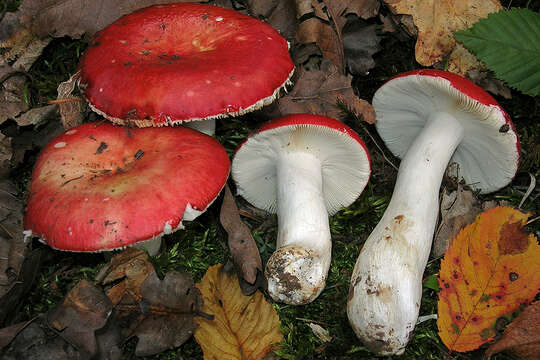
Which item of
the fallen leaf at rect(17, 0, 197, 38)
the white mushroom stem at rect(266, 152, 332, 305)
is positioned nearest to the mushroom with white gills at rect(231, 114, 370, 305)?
the white mushroom stem at rect(266, 152, 332, 305)

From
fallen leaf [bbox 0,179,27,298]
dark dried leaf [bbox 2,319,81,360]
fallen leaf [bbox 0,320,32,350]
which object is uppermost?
fallen leaf [bbox 0,179,27,298]

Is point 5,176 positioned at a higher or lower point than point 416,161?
lower

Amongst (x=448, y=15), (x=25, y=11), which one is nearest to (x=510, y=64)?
(x=448, y=15)

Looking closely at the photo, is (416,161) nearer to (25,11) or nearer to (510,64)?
(510,64)

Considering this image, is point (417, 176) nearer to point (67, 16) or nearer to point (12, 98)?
point (67, 16)

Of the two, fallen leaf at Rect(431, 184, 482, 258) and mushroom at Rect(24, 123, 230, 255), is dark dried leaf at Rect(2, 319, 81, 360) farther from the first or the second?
fallen leaf at Rect(431, 184, 482, 258)

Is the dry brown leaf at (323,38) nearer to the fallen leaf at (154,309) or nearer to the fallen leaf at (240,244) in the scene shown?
the fallen leaf at (240,244)
